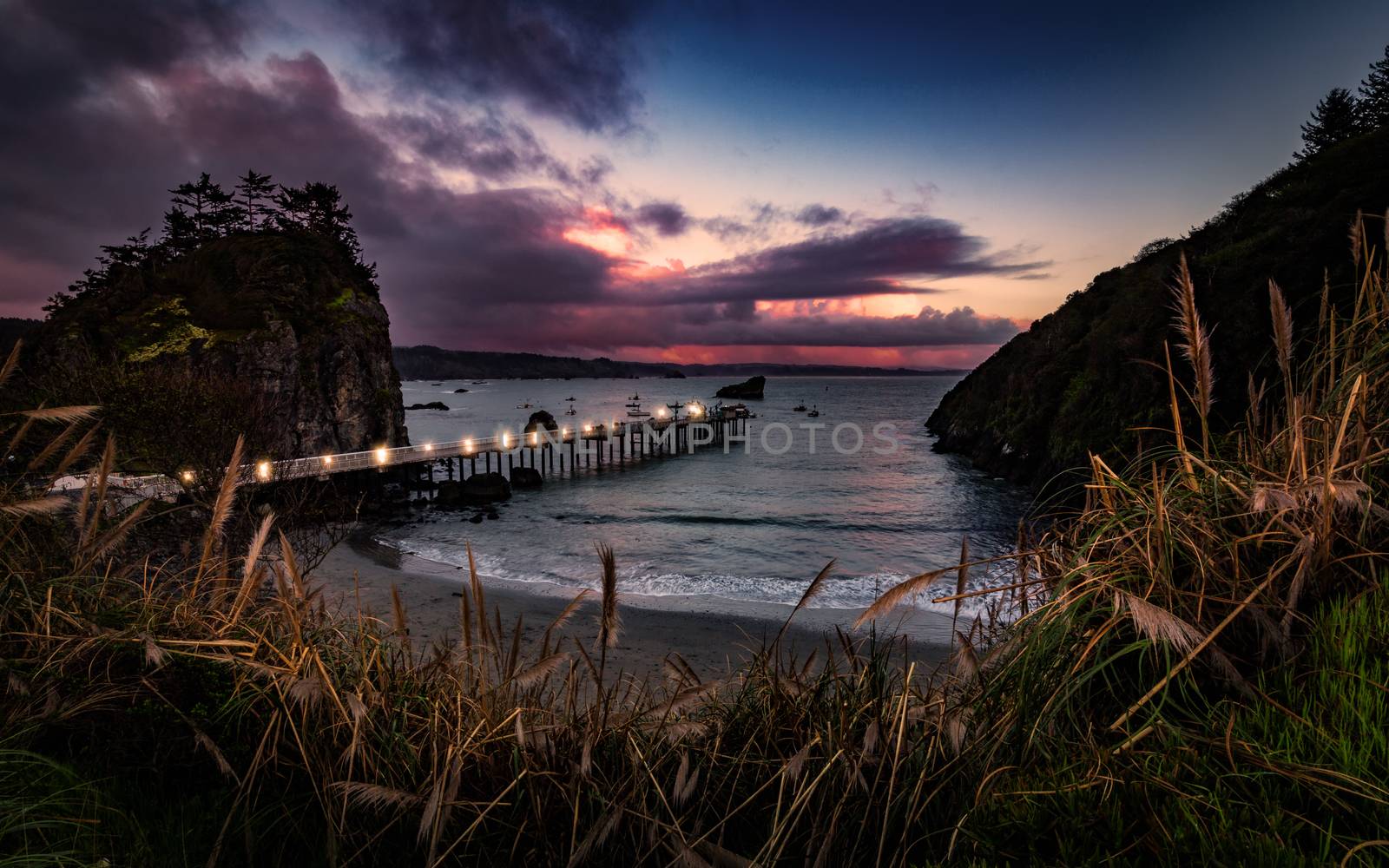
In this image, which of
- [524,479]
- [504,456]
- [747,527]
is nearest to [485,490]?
[524,479]

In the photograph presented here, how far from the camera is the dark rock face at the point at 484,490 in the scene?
33.9 metres

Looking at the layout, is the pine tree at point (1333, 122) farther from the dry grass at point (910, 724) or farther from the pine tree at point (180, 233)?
the pine tree at point (180, 233)

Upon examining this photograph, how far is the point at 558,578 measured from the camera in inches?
808

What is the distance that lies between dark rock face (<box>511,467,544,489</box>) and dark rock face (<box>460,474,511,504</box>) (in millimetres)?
3314

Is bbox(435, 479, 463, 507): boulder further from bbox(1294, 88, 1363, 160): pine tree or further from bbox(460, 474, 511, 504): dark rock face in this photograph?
bbox(1294, 88, 1363, 160): pine tree

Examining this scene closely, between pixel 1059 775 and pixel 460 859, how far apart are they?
2221 millimetres

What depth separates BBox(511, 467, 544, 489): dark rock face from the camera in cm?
3872

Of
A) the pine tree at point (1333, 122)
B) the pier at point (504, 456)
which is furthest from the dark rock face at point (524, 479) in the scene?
the pine tree at point (1333, 122)

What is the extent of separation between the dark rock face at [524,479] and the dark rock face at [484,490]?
130 inches

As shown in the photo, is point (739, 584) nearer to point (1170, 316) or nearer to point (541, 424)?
point (1170, 316)

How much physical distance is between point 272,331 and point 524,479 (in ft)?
69.2

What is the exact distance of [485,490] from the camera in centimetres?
3428

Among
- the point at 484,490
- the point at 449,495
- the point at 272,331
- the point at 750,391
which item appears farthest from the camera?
the point at 750,391

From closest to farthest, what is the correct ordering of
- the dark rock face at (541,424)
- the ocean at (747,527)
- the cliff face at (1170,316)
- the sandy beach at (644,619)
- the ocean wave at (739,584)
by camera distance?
1. the sandy beach at (644,619)
2. the ocean wave at (739,584)
3. the ocean at (747,527)
4. the cliff face at (1170,316)
5. the dark rock face at (541,424)
